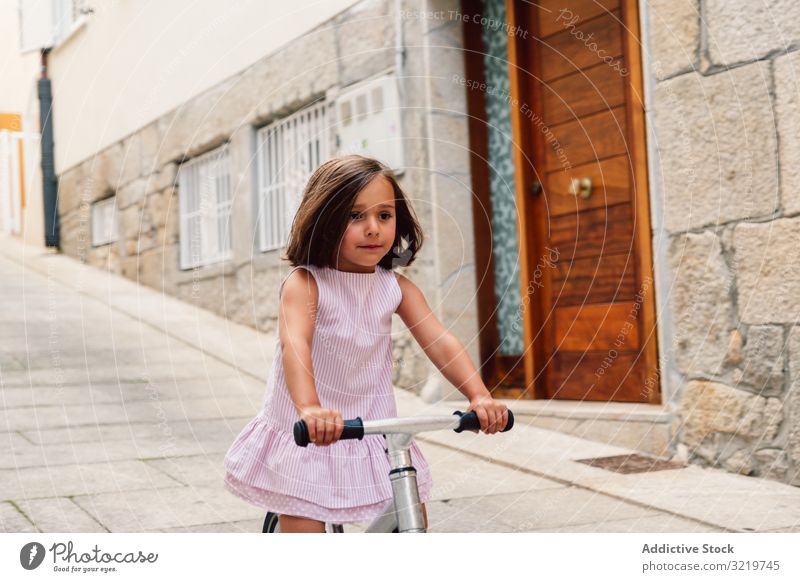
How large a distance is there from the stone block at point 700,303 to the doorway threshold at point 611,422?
192 millimetres

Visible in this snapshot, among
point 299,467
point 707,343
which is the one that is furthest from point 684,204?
point 299,467

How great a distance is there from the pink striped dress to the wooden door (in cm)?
165

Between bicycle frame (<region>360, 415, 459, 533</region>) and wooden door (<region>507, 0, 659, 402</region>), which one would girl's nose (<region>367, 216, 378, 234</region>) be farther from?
wooden door (<region>507, 0, 659, 402</region>)

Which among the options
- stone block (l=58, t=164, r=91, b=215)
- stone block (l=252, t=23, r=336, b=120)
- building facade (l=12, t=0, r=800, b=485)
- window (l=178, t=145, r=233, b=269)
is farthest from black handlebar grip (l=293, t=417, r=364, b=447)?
window (l=178, t=145, r=233, b=269)

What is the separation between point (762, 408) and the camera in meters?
2.59

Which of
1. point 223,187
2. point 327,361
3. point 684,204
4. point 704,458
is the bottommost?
point 704,458

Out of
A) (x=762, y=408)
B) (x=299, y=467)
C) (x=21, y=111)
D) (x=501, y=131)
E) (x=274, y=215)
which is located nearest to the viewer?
(x=299, y=467)

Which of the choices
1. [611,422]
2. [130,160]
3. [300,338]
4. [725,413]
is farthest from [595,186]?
[130,160]

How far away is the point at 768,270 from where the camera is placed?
101 inches

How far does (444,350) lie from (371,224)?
217 mm

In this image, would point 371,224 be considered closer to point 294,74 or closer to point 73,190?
point 294,74
